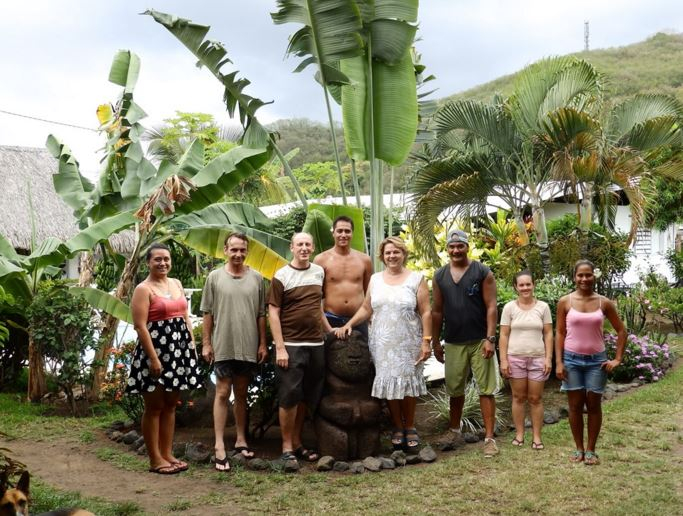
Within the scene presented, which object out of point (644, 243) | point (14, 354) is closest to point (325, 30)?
point (14, 354)

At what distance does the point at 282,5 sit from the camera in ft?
26.5

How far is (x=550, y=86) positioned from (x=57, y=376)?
325 inches

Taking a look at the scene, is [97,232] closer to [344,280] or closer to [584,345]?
[344,280]

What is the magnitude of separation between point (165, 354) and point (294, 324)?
1.15 metres

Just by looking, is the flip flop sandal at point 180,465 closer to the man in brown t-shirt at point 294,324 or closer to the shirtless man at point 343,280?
the man in brown t-shirt at point 294,324

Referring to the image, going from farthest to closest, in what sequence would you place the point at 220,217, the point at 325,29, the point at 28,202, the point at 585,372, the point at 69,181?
the point at 28,202, the point at 69,181, the point at 220,217, the point at 325,29, the point at 585,372

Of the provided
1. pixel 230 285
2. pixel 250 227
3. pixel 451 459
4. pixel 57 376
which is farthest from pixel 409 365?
pixel 57 376

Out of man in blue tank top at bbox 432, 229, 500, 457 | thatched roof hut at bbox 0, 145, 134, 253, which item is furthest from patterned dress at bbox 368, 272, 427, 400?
thatched roof hut at bbox 0, 145, 134, 253

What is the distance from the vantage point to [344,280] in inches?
288

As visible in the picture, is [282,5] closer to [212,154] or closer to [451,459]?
[451,459]

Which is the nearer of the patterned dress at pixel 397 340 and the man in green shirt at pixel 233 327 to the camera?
the man in green shirt at pixel 233 327

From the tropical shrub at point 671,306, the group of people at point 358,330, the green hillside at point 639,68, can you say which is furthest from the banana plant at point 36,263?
the green hillside at point 639,68

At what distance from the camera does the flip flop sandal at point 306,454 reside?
7.00 m

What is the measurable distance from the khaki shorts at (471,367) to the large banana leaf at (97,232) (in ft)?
13.1
